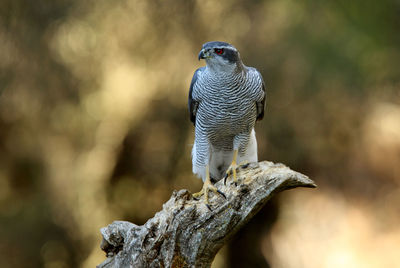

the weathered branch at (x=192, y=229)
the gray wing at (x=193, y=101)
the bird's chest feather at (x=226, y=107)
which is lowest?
the weathered branch at (x=192, y=229)

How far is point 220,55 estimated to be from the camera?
322 cm

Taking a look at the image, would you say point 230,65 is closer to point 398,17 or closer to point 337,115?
point 337,115

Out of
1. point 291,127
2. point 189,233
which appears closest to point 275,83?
point 291,127

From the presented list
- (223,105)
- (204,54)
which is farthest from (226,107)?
(204,54)

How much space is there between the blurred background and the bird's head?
7.89ft

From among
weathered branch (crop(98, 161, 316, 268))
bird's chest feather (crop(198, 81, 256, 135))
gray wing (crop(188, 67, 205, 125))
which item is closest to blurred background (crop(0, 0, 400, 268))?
gray wing (crop(188, 67, 205, 125))

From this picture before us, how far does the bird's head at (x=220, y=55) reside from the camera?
10.4 feet

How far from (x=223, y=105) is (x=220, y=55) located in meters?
0.44

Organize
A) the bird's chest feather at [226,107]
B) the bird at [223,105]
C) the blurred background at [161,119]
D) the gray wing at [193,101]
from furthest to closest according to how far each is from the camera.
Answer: the blurred background at [161,119] → the gray wing at [193,101] → the bird's chest feather at [226,107] → the bird at [223,105]

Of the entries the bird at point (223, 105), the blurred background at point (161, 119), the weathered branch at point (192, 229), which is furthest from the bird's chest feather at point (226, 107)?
the blurred background at point (161, 119)

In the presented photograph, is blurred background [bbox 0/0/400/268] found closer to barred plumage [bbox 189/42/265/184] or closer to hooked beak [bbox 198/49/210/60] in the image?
barred plumage [bbox 189/42/265/184]

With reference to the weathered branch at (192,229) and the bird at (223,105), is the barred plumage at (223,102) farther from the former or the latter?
the weathered branch at (192,229)

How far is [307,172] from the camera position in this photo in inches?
225

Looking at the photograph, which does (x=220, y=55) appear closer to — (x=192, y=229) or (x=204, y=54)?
(x=204, y=54)
